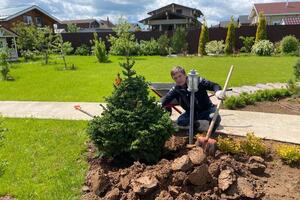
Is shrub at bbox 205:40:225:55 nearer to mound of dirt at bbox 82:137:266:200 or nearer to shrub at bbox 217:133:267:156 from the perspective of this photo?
shrub at bbox 217:133:267:156

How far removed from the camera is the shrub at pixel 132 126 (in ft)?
12.8

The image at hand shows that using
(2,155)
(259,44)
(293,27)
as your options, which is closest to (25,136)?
(2,155)

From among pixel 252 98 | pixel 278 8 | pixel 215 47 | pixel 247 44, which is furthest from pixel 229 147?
pixel 278 8

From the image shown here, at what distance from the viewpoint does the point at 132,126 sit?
392cm

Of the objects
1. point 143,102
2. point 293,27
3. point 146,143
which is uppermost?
point 293,27

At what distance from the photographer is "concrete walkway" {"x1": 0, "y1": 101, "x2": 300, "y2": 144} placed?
5297 millimetres

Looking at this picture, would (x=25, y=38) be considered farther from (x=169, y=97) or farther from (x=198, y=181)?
(x=198, y=181)

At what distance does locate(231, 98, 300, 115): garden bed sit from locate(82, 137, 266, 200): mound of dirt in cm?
334

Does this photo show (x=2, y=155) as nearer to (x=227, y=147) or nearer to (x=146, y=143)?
(x=146, y=143)

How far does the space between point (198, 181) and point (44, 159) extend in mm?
2480

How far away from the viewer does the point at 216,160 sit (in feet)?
12.4

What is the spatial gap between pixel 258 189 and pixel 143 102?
172 centimetres

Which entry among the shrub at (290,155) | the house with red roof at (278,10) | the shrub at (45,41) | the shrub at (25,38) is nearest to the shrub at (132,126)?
the shrub at (290,155)

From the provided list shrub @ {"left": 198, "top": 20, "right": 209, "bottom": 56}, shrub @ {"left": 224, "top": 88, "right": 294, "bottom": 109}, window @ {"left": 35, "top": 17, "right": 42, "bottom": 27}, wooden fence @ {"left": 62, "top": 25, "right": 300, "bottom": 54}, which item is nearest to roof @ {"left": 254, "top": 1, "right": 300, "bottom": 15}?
wooden fence @ {"left": 62, "top": 25, "right": 300, "bottom": 54}
